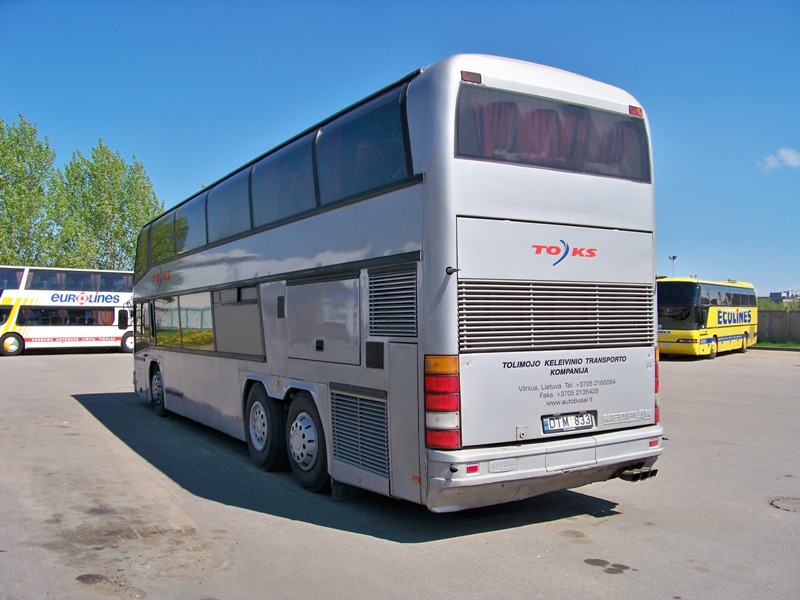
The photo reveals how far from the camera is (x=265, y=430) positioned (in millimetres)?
8617

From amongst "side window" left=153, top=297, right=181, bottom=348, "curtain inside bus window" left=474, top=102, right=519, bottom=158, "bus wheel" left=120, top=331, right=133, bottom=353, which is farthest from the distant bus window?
"curtain inside bus window" left=474, top=102, right=519, bottom=158

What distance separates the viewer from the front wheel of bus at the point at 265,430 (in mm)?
8359

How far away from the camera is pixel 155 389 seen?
1407cm

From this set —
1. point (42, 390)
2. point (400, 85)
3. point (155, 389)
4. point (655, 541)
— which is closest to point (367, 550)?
point (655, 541)

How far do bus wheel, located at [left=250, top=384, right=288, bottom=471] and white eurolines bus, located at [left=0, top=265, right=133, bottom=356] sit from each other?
2735cm

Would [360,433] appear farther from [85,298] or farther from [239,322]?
[85,298]

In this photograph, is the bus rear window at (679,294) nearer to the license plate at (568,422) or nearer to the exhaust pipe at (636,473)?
the exhaust pipe at (636,473)

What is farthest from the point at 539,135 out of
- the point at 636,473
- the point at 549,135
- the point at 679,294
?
the point at 679,294

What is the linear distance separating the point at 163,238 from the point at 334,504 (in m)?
8.12

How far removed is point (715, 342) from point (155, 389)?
77.9ft

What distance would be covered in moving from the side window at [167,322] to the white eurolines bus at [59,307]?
2203cm

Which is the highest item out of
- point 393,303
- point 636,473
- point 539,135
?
point 539,135

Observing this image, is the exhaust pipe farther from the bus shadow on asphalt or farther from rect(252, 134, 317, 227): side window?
rect(252, 134, 317, 227): side window

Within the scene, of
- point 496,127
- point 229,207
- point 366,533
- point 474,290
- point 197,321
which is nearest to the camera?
point 474,290
